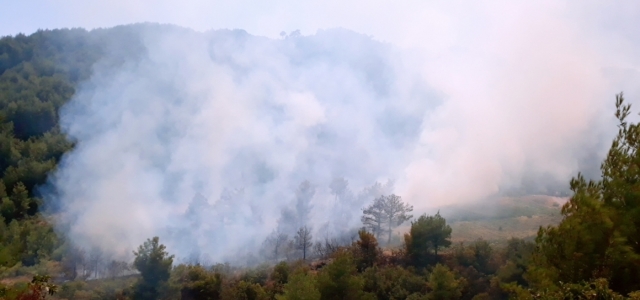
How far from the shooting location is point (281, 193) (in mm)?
39719

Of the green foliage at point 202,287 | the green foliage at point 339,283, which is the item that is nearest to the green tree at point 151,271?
the green foliage at point 202,287

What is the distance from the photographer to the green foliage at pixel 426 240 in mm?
23484

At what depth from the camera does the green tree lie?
20203mm

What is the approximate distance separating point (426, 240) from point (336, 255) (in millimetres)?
6909

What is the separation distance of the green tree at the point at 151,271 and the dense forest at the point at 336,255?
49mm

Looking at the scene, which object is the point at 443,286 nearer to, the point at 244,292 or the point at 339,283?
the point at 339,283

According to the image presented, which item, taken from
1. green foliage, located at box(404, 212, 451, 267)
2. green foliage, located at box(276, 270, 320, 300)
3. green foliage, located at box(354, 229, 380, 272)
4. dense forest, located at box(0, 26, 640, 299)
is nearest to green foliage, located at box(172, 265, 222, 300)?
dense forest, located at box(0, 26, 640, 299)

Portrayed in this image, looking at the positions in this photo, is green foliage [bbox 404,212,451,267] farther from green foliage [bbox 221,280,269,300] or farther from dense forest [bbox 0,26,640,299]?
green foliage [bbox 221,280,269,300]

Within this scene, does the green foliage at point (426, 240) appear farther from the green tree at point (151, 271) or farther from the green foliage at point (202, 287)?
the green tree at point (151, 271)

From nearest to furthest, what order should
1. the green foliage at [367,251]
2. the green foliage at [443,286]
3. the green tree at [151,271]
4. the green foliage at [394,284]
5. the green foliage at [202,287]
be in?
the green foliage at [443,286] → the green foliage at [394,284] → the green tree at [151,271] → the green foliage at [202,287] → the green foliage at [367,251]

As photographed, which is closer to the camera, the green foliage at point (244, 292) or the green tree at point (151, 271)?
the green foliage at point (244, 292)

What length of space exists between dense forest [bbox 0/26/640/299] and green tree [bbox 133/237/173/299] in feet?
0.16

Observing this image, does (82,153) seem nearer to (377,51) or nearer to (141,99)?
(141,99)

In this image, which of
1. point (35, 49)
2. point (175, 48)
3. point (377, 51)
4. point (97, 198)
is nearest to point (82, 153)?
point (97, 198)
